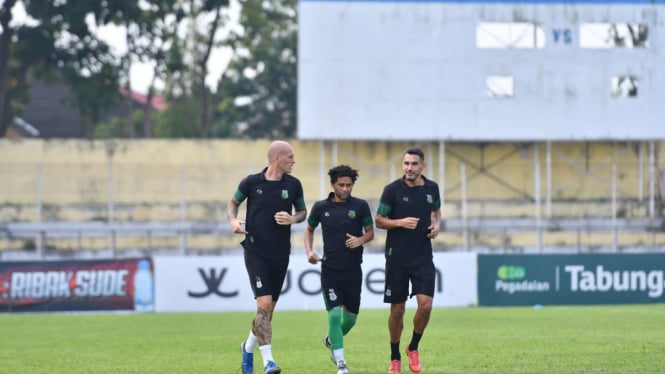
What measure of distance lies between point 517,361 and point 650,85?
3717 cm

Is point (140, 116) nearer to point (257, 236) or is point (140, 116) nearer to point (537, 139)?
point (537, 139)

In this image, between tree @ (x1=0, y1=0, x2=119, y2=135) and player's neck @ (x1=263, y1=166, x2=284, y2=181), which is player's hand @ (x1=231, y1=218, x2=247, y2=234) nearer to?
player's neck @ (x1=263, y1=166, x2=284, y2=181)

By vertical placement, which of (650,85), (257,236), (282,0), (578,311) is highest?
(282,0)

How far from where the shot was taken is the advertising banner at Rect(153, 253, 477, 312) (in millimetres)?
30094

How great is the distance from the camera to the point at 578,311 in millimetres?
27281

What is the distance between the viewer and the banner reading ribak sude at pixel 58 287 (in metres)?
29.8

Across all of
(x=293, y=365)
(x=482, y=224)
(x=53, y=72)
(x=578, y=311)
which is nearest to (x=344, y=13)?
(x=482, y=224)

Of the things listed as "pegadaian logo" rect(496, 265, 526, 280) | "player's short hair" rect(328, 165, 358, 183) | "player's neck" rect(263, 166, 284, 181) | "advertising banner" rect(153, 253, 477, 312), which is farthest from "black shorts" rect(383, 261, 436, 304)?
"pegadaian logo" rect(496, 265, 526, 280)

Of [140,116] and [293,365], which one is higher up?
[140,116]

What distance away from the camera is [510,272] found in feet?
101

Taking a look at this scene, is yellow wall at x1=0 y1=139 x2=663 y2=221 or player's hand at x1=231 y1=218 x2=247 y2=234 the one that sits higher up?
yellow wall at x1=0 y1=139 x2=663 y2=221

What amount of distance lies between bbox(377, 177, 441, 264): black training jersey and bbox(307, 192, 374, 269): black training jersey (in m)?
0.26

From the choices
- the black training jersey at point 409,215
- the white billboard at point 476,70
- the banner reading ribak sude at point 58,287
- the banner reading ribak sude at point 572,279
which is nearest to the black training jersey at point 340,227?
the black training jersey at point 409,215

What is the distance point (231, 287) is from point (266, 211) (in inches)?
675
